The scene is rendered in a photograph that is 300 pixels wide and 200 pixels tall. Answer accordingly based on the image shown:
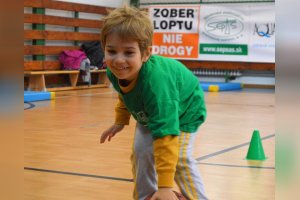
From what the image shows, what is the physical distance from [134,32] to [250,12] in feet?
32.2

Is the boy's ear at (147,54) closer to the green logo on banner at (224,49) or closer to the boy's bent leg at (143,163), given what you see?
the boy's bent leg at (143,163)

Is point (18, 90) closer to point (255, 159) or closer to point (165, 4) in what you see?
point (255, 159)

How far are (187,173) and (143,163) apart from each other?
0.16m

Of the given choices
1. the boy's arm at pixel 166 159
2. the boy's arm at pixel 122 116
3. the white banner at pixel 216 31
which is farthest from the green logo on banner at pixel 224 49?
the boy's arm at pixel 166 159

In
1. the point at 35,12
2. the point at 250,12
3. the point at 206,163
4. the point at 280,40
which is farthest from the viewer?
the point at 250,12

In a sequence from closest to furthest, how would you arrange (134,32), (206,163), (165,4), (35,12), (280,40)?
1. (280,40)
2. (134,32)
3. (206,163)
4. (35,12)
5. (165,4)

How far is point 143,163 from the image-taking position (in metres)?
1.81

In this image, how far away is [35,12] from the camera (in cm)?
954

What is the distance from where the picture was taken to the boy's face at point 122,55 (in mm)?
1422

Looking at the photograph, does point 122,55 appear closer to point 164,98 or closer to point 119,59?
point 119,59

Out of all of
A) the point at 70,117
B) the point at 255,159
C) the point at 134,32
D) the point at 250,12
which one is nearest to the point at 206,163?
the point at 255,159

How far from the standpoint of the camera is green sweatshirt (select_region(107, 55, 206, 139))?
1.45 meters

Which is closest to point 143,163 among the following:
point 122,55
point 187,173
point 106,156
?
point 187,173

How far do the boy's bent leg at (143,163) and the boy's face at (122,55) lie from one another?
14.9 inches
